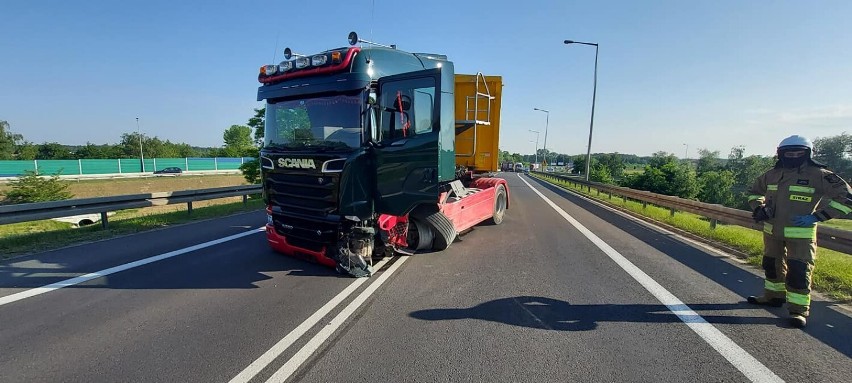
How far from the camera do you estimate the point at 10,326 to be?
362 cm

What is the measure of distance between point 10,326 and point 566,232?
9.05m

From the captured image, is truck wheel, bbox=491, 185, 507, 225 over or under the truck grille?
under

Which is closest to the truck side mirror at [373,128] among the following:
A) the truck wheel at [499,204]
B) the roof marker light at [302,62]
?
the roof marker light at [302,62]

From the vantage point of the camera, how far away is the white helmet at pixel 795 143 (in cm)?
409

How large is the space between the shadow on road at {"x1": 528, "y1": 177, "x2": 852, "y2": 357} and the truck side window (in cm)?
457

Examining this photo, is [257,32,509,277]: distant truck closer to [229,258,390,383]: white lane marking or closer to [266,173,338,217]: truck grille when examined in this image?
[266,173,338,217]: truck grille

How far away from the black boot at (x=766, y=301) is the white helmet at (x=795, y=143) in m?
1.70

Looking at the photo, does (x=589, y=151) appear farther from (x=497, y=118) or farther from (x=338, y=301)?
(x=338, y=301)

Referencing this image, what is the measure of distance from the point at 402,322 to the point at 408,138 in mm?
2438

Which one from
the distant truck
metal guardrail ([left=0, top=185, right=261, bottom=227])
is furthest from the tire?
metal guardrail ([left=0, top=185, right=261, bottom=227])

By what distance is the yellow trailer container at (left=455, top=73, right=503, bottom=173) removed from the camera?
27.6 feet

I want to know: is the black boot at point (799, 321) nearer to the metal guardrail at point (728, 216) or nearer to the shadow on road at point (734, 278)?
the shadow on road at point (734, 278)

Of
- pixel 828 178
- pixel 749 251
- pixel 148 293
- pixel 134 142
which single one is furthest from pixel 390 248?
pixel 134 142

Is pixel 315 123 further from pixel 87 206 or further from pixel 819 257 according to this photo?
pixel 819 257
